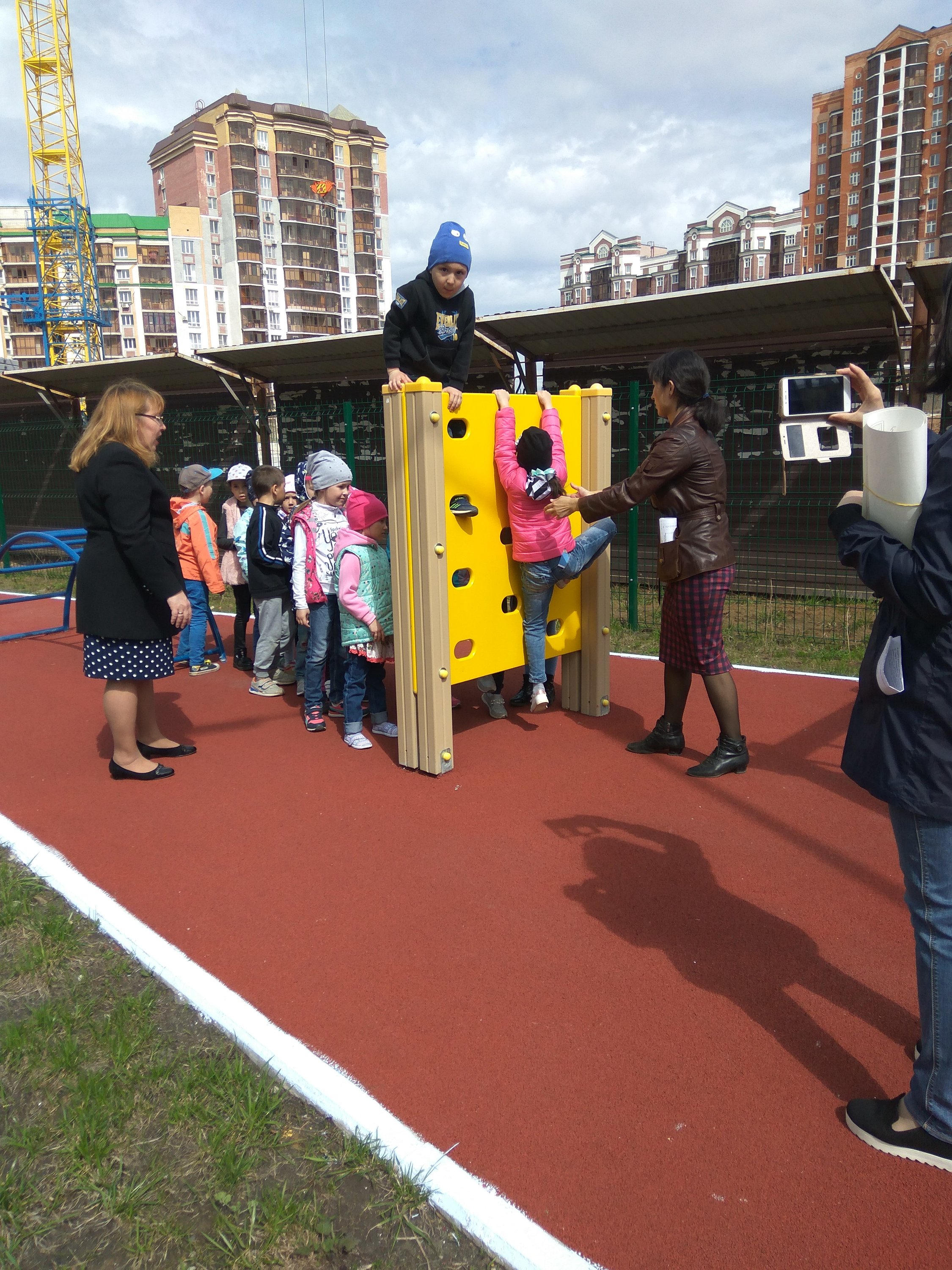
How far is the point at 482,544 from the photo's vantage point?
15.9 feet

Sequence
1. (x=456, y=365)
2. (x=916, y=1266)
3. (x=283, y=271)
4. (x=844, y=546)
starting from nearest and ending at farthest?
(x=916, y=1266)
(x=844, y=546)
(x=456, y=365)
(x=283, y=271)

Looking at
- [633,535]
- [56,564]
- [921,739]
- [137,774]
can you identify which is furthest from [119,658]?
[633,535]

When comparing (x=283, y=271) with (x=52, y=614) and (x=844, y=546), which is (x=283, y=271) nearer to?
(x=52, y=614)

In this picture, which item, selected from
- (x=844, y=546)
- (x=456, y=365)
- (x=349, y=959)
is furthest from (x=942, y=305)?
(x=456, y=365)

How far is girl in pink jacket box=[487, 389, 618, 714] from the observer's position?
4742 millimetres

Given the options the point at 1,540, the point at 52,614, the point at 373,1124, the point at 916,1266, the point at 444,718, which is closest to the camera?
the point at 916,1266

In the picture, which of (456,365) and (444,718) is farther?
(456,365)

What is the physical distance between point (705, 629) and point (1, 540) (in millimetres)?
14621

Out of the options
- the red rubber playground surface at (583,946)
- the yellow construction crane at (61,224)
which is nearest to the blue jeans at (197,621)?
the red rubber playground surface at (583,946)

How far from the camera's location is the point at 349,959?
2.94 metres

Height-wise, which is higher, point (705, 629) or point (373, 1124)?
point (705, 629)

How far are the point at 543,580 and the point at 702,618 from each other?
1017 mm

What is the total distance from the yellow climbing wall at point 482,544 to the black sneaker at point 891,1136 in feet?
9.55

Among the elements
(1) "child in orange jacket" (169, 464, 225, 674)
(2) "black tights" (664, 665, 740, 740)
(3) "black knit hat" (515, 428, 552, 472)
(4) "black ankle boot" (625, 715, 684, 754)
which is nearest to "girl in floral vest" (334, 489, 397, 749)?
(3) "black knit hat" (515, 428, 552, 472)
